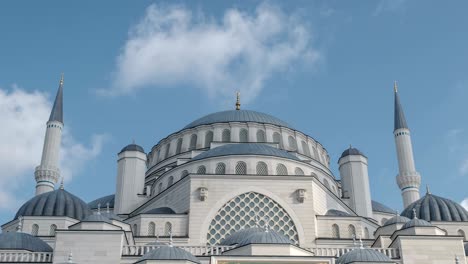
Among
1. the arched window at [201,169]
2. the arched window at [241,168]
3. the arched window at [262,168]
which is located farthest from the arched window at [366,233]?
the arched window at [201,169]

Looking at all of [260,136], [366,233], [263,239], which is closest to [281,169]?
[366,233]

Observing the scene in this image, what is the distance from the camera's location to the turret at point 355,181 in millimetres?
34562

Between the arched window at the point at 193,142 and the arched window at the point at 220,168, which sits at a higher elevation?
the arched window at the point at 193,142

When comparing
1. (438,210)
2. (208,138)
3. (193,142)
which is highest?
(208,138)

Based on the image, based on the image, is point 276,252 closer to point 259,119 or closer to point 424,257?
point 424,257

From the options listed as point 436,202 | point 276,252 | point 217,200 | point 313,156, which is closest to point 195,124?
point 313,156

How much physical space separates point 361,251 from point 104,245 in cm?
933

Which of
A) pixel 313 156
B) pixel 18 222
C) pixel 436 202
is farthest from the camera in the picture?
pixel 313 156

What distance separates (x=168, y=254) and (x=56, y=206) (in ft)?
34.4

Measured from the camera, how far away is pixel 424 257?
25.2 meters

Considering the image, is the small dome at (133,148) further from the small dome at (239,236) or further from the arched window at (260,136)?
the small dome at (239,236)

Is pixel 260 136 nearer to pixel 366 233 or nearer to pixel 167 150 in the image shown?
pixel 167 150

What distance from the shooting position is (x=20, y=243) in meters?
25.6

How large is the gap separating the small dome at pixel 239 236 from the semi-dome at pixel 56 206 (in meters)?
8.16
